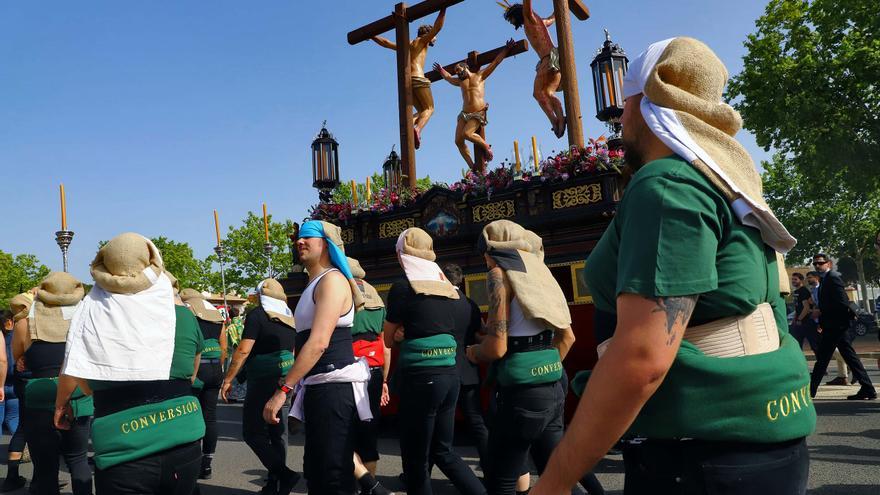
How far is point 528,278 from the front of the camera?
3.93m

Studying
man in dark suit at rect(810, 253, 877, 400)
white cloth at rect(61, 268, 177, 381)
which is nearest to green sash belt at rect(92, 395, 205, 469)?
white cloth at rect(61, 268, 177, 381)

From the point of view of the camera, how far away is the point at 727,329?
138cm

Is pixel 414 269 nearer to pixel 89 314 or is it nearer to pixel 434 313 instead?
pixel 434 313

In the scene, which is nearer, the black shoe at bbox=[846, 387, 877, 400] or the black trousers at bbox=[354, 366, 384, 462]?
the black trousers at bbox=[354, 366, 384, 462]

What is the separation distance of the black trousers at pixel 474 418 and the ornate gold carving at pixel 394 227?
3296 millimetres

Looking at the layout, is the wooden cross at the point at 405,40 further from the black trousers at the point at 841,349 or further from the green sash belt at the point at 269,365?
the black trousers at the point at 841,349

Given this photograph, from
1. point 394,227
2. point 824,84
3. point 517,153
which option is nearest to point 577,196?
point 517,153

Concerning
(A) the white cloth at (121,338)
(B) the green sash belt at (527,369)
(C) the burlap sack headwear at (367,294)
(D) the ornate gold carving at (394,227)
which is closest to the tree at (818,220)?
(D) the ornate gold carving at (394,227)

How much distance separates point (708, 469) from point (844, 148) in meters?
20.4

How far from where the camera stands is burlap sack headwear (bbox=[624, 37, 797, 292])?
1381 millimetres

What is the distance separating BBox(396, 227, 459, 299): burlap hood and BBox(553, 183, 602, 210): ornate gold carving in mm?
2605

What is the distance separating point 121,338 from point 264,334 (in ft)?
8.15

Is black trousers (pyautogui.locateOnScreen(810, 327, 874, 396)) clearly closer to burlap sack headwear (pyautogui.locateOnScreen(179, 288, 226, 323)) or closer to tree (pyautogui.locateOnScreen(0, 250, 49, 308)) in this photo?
burlap sack headwear (pyautogui.locateOnScreen(179, 288, 226, 323))

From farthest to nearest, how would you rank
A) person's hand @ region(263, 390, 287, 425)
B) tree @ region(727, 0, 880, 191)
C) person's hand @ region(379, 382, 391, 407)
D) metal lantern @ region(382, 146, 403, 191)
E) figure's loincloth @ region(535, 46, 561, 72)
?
tree @ region(727, 0, 880, 191) < metal lantern @ region(382, 146, 403, 191) < figure's loincloth @ region(535, 46, 561, 72) < person's hand @ region(379, 382, 391, 407) < person's hand @ region(263, 390, 287, 425)
